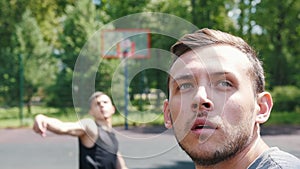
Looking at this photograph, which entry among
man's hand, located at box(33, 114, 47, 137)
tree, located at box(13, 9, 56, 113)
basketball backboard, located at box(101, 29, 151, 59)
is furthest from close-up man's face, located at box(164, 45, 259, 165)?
tree, located at box(13, 9, 56, 113)

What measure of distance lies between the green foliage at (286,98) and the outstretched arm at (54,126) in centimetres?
1651

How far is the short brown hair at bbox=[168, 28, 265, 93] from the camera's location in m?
1.02

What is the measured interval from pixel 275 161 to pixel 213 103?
0.19 meters

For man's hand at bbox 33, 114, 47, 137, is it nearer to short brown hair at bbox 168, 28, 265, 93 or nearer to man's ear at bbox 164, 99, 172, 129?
man's ear at bbox 164, 99, 172, 129

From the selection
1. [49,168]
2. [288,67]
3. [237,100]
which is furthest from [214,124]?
[288,67]

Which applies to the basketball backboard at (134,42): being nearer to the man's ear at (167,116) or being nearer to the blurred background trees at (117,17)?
the man's ear at (167,116)

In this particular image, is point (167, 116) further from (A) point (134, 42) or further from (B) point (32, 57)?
(B) point (32, 57)

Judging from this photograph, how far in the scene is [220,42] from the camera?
3.35 feet

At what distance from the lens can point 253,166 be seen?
990mm

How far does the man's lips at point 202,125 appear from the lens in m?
0.90

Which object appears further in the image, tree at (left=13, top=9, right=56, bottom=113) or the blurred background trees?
tree at (left=13, top=9, right=56, bottom=113)

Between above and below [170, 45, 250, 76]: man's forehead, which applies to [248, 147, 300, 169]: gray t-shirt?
below

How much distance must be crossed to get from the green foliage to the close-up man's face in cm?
1838

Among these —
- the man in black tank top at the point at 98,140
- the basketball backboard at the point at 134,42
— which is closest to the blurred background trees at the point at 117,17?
the man in black tank top at the point at 98,140
